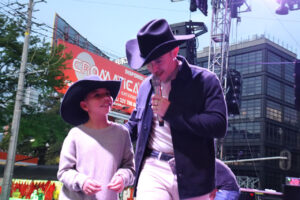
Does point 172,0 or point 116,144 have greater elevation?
point 172,0

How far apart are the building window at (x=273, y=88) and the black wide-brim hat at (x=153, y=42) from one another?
1869 inches

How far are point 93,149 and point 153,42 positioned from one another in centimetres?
62

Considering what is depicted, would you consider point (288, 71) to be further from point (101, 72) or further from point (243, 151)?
point (101, 72)

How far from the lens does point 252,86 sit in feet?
156

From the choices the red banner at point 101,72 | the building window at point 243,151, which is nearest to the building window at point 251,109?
the building window at point 243,151

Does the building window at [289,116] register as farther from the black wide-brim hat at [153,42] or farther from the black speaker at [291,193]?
the black wide-brim hat at [153,42]

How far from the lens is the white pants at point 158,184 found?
6.41 ft

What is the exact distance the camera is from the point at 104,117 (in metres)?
2.07

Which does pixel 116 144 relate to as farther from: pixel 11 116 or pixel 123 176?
pixel 11 116

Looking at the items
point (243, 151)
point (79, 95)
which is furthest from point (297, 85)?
point (243, 151)

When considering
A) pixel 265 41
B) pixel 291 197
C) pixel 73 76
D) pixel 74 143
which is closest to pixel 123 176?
pixel 74 143

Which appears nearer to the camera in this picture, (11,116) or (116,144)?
(116,144)

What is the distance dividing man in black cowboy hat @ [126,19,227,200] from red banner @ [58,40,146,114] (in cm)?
1712

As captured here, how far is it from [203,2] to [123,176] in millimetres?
13896
